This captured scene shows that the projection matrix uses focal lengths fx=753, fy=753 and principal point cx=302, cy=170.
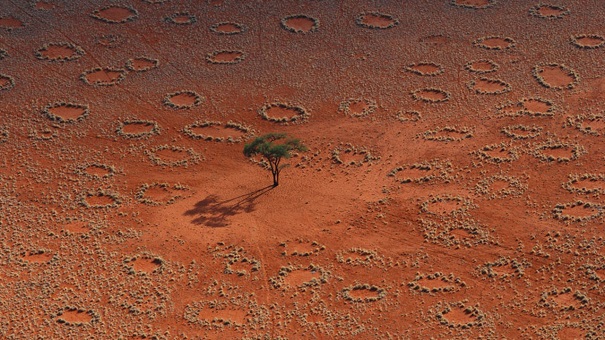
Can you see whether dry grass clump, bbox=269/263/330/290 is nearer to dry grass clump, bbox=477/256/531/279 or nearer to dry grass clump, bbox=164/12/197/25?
dry grass clump, bbox=477/256/531/279

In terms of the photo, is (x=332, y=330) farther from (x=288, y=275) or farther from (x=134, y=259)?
(x=134, y=259)

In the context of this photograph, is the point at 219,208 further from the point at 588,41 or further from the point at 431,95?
the point at 588,41

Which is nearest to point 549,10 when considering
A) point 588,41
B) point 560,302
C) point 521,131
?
point 588,41

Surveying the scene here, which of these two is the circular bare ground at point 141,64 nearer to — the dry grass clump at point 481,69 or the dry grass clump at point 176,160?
the dry grass clump at point 176,160

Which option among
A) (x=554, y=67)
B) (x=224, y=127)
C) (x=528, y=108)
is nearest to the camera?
(x=224, y=127)

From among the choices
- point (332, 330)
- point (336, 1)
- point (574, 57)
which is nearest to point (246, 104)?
point (336, 1)

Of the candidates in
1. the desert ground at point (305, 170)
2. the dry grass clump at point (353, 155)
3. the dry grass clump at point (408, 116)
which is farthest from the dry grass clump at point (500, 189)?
the dry grass clump at point (408, 116)
